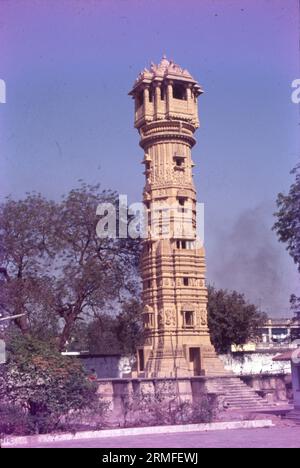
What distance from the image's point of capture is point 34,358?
18.5 meters

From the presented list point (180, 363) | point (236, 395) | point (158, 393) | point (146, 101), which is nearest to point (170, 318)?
point (180, 363)

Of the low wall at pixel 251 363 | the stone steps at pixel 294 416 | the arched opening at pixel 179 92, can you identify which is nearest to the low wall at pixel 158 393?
the stone steps at pixel 294 416

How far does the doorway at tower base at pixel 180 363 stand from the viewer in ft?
99.2

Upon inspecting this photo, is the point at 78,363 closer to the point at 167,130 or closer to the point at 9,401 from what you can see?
the point at 9,401

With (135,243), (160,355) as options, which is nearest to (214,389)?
A: (160,355)

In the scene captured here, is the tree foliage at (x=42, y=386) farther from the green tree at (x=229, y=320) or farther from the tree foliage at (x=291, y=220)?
the green tree at (x=229, y=320)

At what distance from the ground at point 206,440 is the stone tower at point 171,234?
12728 mm

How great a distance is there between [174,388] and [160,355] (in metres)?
2.91

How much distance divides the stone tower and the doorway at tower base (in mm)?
51

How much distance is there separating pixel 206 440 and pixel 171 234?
17.5 meters

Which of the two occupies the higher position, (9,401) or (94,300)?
(94,300)

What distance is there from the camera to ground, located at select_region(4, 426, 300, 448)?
49.7 ft

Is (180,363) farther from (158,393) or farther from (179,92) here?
(179,92)
